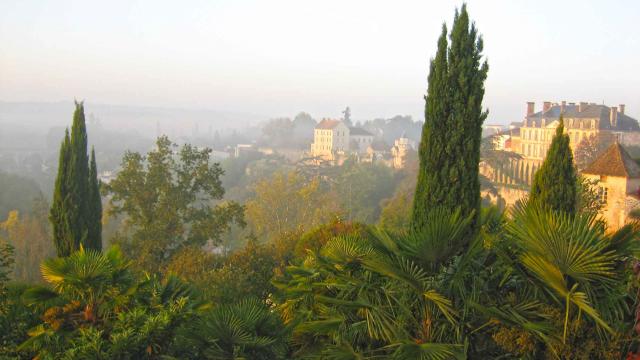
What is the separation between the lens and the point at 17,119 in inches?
5202

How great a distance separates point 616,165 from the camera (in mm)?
20578

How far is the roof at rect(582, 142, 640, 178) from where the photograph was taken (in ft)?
66.4

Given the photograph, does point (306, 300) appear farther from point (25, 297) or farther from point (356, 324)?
point (25, 297)

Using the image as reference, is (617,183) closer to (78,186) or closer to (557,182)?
(557,182)

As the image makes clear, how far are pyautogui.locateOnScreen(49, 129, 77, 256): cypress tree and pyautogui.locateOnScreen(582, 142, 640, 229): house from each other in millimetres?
17238

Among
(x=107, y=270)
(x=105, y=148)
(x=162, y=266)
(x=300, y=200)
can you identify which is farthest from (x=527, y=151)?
(x=105, y=148)

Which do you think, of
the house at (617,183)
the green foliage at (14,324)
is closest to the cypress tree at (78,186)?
the green foliage at (14,324)

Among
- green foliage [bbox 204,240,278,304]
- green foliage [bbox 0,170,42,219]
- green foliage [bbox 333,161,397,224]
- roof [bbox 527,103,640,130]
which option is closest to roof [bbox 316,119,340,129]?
green foliage [bbox 333,161,397,224]

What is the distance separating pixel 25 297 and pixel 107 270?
983 mm

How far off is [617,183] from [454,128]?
604 inches

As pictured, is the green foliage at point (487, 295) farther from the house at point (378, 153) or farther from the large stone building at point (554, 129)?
the house at point (378, 153)

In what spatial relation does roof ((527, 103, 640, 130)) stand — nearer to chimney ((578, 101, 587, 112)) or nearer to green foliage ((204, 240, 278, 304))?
chimney ((578, 101, 587, 112))

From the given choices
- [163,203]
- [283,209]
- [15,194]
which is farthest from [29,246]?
[163,203]

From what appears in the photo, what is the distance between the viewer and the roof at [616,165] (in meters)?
20.2
